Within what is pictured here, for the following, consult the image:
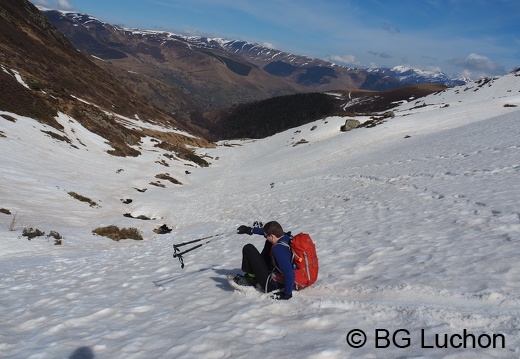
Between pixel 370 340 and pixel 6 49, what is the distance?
73.6 meters

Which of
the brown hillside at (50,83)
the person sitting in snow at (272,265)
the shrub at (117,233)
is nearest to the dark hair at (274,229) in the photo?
the person sitting in snow at (272,265)

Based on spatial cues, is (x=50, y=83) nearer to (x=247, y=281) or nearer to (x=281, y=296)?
(x=247, y=281)

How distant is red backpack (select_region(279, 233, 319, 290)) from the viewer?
24.2 ft

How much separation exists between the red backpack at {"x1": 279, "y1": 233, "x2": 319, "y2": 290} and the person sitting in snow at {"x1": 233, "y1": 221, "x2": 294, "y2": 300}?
0.59 feet

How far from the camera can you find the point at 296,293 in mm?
7898

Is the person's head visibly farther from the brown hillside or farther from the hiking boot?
the brown hillside

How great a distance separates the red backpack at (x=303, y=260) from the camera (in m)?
7.36

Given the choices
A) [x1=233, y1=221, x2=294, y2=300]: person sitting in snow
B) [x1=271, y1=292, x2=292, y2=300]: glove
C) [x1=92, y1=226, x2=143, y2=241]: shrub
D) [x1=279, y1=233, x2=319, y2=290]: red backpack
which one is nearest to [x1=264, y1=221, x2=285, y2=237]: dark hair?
[x1=233, y1=221, x2=294, y2=300]: person sitting in snow

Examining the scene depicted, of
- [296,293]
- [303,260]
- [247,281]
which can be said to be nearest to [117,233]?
[247,281]

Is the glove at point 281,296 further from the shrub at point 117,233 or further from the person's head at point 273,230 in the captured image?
the shrub at point 117,233

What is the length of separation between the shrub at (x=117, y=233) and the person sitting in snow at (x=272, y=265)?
12675 millimetres

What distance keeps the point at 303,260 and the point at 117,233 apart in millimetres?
14901

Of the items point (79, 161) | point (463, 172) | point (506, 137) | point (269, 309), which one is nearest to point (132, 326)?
point (269, 309)

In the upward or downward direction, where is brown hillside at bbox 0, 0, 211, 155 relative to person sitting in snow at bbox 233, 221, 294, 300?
upward
